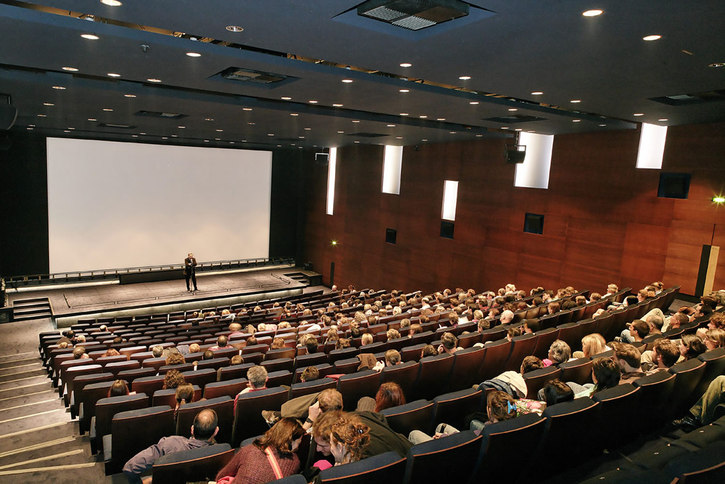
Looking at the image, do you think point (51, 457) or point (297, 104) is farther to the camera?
point (297, 104)

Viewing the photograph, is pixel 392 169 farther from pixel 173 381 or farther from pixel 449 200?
pixel 173 381

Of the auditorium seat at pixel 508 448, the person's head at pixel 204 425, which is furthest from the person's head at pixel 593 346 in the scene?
the person's head at pixel 204 425

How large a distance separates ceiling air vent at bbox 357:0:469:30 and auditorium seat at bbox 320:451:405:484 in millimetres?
3036

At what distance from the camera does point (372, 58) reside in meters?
4.96

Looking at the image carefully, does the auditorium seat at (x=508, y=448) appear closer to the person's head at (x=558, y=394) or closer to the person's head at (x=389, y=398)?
the person's head at (x=558, y=394)

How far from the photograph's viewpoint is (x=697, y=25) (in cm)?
356

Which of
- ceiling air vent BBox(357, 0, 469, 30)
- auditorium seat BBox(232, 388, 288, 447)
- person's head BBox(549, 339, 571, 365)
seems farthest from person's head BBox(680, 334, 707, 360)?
auditorium seat BBox(232, 388, 288, 447)

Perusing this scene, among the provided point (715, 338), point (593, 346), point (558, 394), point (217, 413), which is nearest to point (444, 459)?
point (558, 394)

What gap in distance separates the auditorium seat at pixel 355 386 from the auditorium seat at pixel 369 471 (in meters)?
1.86

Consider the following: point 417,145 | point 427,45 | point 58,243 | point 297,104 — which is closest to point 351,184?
point 417,145

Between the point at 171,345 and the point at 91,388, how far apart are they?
125 inches

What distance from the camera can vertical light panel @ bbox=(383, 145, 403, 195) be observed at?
16125 millimetres

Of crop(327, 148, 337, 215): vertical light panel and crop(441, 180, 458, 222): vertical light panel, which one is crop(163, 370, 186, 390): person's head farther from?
crop(327, 148, 337, 215): vertical light panel

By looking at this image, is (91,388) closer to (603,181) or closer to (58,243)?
(603,181)
